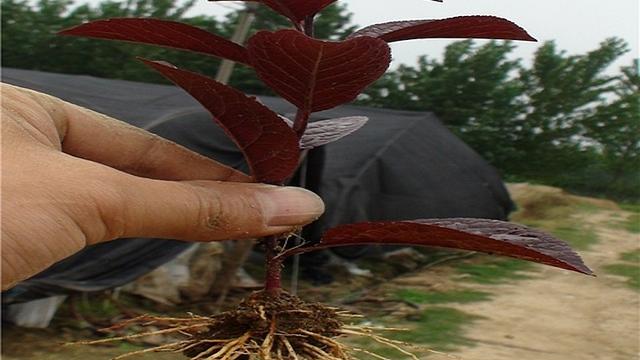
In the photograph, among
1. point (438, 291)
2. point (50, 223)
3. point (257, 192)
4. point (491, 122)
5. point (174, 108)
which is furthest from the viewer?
point (491, 122)

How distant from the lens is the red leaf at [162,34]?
31.1 inches

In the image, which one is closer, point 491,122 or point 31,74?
point 31,74

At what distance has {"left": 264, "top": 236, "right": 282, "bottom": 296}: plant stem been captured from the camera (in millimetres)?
887

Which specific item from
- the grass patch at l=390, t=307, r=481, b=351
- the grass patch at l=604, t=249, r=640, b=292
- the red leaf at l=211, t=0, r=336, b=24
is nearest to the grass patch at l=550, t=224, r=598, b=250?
the grass patch at l=604, t=249, r=640, b=292

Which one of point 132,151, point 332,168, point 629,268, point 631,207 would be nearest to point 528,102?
point 631,207

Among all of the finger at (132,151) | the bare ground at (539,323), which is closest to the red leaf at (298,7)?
the finger at (132,151)

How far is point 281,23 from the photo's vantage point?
8250 millimetres

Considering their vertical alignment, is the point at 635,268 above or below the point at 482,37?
below

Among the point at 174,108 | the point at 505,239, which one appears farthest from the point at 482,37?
the point at 174,108

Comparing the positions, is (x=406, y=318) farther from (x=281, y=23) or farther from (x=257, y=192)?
(x=281, y=23)

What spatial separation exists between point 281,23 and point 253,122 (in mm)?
7639

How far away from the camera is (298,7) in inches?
31.6

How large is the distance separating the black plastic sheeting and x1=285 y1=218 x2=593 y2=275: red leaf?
315cm

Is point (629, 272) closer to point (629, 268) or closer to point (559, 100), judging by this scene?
point (629, 268)
